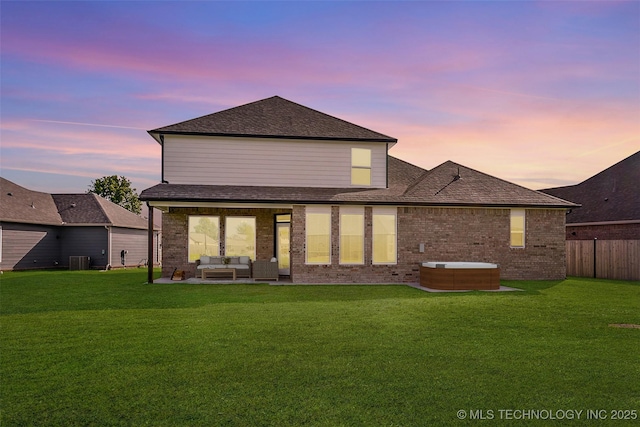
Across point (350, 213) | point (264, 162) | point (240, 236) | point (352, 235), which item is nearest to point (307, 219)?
point (350, 213)

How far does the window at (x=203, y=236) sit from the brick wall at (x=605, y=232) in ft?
60.8

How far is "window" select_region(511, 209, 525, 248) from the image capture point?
17500mm

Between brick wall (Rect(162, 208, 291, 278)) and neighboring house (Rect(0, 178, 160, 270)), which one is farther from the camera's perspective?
neighboring house (Rect(0, 178, 160, 270))

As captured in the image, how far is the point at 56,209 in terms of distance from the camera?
28.5m

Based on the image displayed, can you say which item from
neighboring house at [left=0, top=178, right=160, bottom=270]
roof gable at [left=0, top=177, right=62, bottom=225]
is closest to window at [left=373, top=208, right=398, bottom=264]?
neighboring house at [left=0, top=178, right=160, bottom=270]

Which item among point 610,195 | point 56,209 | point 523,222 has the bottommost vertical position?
point 523,222

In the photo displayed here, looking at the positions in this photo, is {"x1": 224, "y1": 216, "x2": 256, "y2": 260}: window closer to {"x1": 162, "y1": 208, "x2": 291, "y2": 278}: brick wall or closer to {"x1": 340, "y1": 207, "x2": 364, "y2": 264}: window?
{"x1": 162, "y1": 208, "x2": 291, "y2": 278}: brick wall

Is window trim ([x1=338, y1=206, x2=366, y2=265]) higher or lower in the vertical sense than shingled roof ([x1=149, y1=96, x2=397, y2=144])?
lower

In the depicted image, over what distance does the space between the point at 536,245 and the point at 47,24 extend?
60.0 feet

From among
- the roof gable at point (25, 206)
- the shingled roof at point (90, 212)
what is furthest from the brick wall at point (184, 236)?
the roof gable at point (25, 206)

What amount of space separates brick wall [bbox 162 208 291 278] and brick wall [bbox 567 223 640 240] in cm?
1606

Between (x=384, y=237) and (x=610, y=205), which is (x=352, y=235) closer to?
(x=384, y=237)

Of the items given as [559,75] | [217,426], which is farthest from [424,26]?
[217,426]

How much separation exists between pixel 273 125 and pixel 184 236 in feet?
19.1
